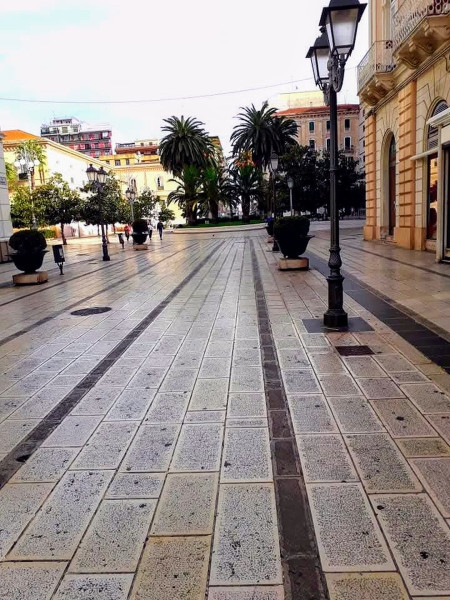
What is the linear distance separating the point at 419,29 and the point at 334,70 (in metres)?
8.51

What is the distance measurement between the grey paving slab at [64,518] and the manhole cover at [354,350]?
11.3 feet

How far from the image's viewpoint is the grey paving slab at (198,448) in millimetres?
3414

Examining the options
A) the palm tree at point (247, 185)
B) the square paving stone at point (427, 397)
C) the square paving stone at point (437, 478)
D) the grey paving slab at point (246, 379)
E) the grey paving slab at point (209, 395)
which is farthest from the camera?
the palm tree at point (247, 185)

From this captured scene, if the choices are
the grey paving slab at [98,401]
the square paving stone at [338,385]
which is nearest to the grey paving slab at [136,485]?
the grey paving slab at [98,401]

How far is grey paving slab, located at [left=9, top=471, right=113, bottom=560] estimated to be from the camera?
8.50 feet

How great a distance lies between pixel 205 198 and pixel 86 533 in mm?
49922

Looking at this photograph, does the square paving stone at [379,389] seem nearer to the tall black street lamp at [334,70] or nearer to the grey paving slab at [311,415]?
the grey paving slab at [311,415]

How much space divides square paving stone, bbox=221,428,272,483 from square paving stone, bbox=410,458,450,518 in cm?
98

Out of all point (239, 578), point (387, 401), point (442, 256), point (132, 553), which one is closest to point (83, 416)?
point (132, 553)

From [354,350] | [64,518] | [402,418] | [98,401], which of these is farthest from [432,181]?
[64,518]

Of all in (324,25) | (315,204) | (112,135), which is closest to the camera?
(324,25)

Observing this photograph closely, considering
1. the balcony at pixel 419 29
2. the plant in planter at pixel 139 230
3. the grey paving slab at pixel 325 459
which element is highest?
the balcony at pixel 419 29

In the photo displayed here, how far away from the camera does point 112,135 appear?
451 ft

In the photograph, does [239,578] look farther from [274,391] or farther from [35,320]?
[35,320]
